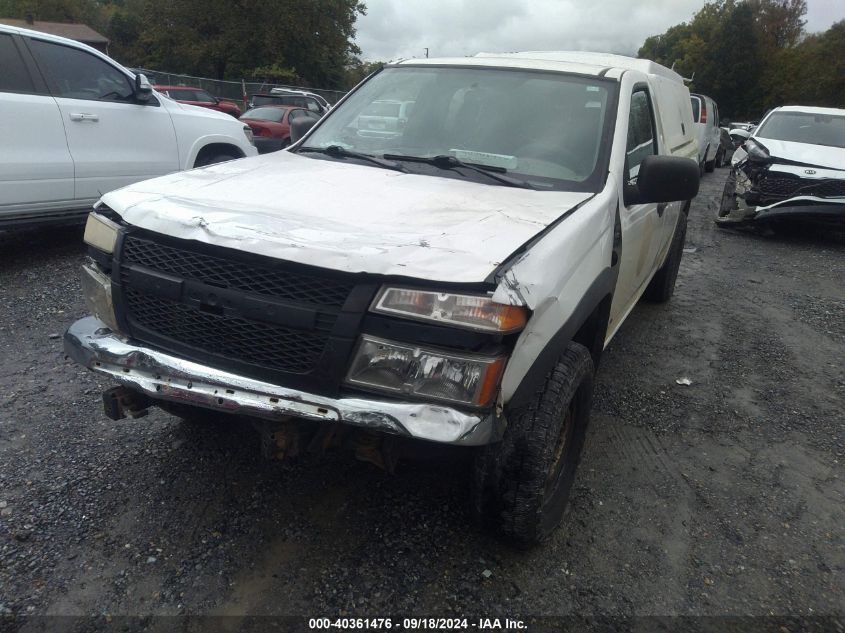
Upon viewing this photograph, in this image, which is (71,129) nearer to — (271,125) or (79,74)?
(79,74)

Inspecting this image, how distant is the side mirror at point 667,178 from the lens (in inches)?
110

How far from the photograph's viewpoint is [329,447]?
216 cm

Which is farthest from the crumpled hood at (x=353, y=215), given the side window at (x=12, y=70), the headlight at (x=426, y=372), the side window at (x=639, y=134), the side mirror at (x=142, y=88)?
the side mirror at (x=142, y=88)

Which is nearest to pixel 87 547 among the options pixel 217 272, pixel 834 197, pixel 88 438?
pixel 88 438

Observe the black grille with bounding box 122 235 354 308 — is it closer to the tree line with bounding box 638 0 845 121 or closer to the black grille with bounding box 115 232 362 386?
the black grille with bounding box 115 232 362 386

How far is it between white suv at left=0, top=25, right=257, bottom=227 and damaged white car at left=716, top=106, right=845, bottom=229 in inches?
281

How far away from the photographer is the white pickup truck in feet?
6.13

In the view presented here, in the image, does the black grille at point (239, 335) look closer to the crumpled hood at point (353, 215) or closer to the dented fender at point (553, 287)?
the crumpled hood at point (353, 215)

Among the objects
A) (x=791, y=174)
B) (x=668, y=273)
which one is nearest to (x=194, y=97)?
(x=791, y=174)

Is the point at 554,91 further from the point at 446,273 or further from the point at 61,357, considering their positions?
the point at 61,357

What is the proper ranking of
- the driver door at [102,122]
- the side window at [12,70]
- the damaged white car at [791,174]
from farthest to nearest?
the damaged white car at [791,174] → the driver door at [102,122] → the side window at [12,70]

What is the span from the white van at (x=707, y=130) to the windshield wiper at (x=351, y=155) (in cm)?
1080

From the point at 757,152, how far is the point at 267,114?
9.60 meters

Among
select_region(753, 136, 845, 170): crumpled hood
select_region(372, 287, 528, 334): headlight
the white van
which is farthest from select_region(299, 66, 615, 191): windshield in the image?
the white van
